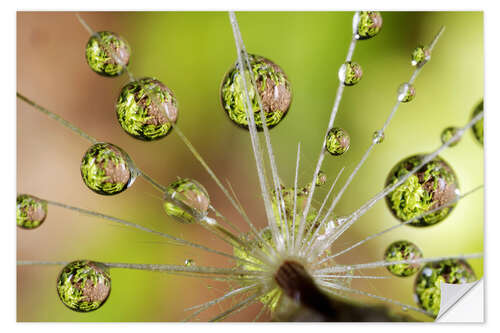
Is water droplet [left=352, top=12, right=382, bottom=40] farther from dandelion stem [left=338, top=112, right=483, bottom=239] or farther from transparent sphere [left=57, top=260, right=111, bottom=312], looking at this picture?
transparent sphere [left=57, top=260, right=111, bottom=312]

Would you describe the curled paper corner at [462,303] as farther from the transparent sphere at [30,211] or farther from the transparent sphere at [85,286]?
the transparent sphere at [30,211]

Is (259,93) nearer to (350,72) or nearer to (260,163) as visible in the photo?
(260,163)

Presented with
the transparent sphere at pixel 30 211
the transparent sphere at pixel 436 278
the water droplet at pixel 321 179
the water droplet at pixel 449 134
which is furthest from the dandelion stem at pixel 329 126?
the transparent sphere at pixel 30 211

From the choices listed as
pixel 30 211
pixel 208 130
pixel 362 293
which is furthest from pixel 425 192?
pixel 30 211

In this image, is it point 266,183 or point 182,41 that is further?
point 182,41

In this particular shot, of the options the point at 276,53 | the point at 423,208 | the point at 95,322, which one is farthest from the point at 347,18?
the point at 95,322

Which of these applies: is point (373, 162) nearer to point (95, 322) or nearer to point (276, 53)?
point (276, 53)

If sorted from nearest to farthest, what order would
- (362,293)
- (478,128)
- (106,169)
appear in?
1. (106,169)
2. (362,293)
3. (478,128)
